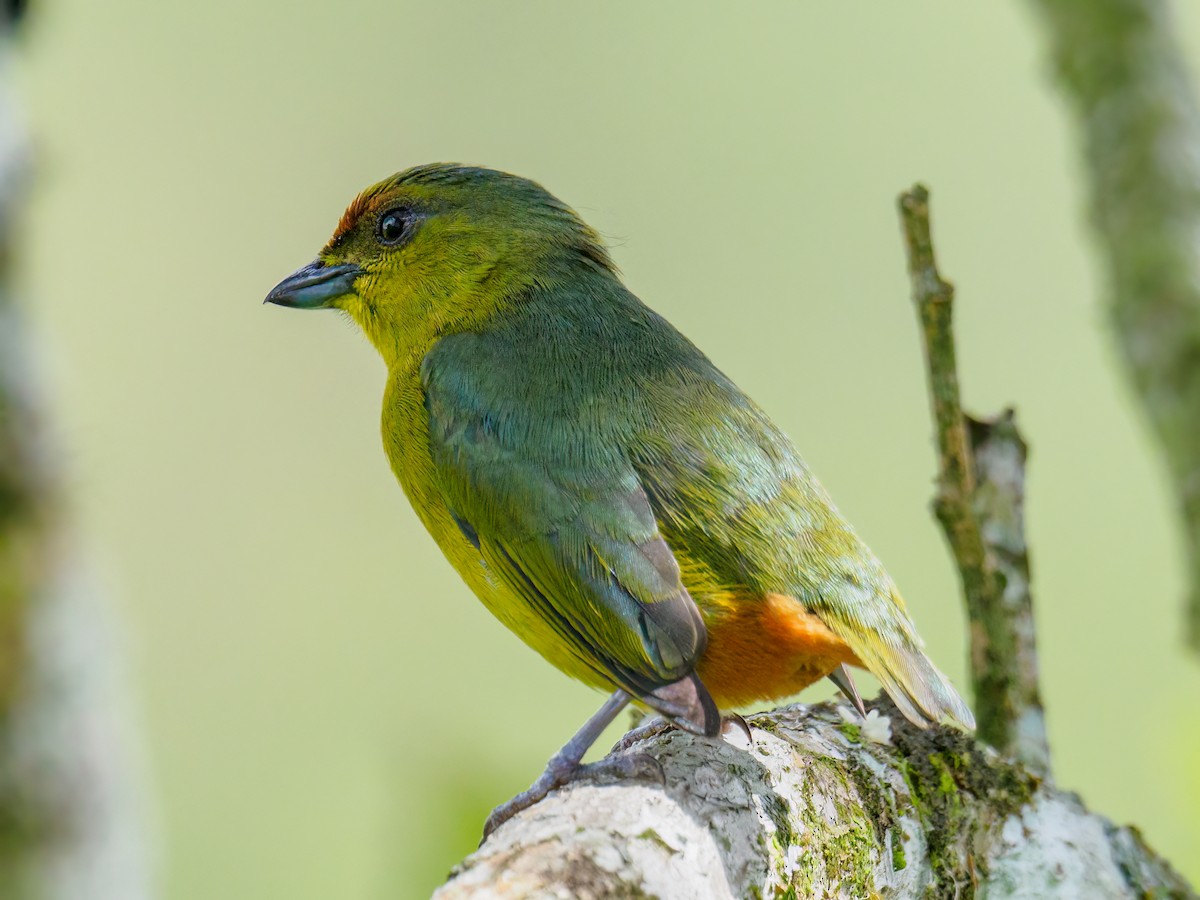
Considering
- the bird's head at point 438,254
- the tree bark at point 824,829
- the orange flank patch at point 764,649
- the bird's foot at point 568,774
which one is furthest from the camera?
the bird's head at point 438,254

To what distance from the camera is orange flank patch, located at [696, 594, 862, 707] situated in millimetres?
2896

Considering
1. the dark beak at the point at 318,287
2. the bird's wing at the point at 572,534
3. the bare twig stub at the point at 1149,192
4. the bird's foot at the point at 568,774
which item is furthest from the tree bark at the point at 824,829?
the dark beak at the point at 318,287

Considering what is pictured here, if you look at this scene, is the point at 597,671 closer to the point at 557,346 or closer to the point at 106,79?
the point at 557,346

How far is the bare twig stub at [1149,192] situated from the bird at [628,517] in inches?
28.1

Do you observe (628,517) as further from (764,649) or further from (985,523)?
(985,523)

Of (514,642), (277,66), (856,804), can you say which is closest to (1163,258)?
(856,804)

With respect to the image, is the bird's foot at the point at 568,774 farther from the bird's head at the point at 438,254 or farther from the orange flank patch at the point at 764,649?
the bird's head at the point at 438,254

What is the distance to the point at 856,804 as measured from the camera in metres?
2.65

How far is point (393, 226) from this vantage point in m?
3.95

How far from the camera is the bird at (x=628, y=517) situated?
9.39ft

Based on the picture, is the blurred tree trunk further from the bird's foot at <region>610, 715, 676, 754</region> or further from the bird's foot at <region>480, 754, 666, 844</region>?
the bird's foot at <region>610, 715, 676, 754</region>

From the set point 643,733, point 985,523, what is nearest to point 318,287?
point 643,733

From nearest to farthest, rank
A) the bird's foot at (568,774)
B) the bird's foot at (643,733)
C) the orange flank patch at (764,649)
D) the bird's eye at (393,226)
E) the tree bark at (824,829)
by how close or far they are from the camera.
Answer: the tree bark at (824,829), the bird's foot at (568,774), the orange flank patch at (764,649), the bird's foot at (643,733), the bird's eye at (393,226)

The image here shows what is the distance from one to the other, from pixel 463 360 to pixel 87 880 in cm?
155
